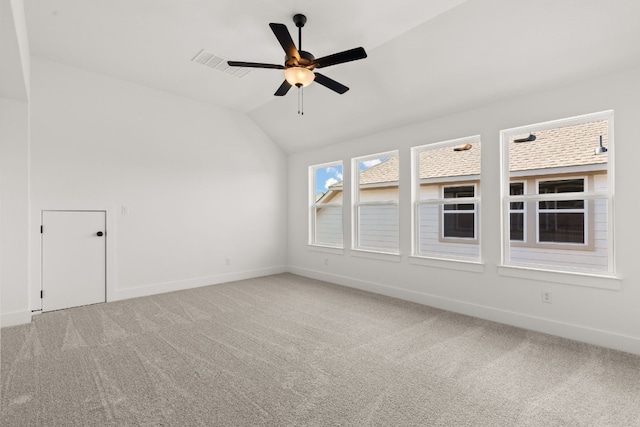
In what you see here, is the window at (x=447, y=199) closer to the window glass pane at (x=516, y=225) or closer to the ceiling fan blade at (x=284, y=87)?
the window glass pane at (x=516, y=225)

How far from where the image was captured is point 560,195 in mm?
3406

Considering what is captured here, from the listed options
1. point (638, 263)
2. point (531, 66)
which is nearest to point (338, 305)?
point (638, 263)

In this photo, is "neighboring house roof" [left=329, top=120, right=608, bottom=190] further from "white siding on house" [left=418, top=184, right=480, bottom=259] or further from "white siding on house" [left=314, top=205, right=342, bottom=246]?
"white siding on house" [left=314, top=205, right=342, bottom=246]

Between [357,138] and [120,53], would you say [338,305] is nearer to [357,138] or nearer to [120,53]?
[357,138]

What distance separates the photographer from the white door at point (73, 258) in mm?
4160

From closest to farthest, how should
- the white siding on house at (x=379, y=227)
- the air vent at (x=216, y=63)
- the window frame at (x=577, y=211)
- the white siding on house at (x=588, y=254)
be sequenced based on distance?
the white siding on house at (x=588, y=254) → the window frame at (x=577, y=211) → the air vent at (x=216, y=63) → the white siding on house at (x=379, y=227)

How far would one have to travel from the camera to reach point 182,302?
457 cm

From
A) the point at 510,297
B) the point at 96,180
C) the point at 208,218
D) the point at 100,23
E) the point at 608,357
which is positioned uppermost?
the point at 100,23

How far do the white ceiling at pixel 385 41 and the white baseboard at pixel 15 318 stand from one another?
321cm

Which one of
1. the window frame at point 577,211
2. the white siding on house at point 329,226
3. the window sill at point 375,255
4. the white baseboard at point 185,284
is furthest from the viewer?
the white siding on house at point 329,226

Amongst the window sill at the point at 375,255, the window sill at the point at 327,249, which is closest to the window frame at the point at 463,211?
the window sill at the point at 375,255

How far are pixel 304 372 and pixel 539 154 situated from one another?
3478 mm

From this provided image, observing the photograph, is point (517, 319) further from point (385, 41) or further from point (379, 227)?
point (385, 41)

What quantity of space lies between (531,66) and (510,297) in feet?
8.36
